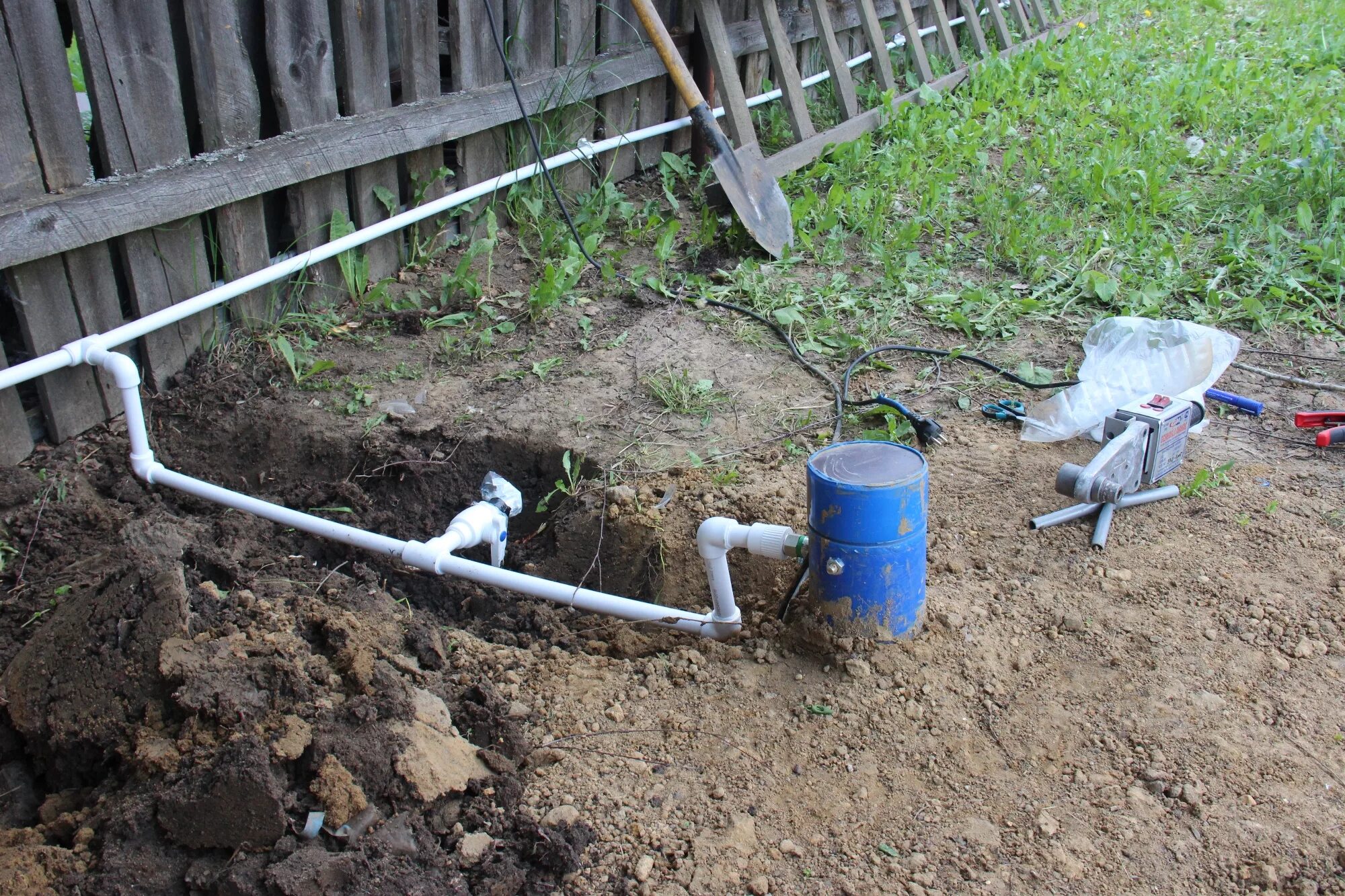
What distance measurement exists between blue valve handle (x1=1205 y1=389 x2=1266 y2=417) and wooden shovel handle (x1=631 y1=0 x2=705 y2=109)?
243cm

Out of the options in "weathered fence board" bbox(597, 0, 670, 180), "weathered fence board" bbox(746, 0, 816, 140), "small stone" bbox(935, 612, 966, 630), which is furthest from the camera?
"weathered fence board" bbox(746, 0, 816, 140)

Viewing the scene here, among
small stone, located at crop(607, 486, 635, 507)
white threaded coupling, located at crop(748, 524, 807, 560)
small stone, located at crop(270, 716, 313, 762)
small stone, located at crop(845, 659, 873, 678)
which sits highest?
white threaded coupling, located at crop(748, 524, 807, 560)

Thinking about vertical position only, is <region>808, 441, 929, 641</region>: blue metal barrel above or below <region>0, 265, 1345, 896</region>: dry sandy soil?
above

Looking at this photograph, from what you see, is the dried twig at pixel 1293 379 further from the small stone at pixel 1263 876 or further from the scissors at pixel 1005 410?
the small stone at pixel 1263 876

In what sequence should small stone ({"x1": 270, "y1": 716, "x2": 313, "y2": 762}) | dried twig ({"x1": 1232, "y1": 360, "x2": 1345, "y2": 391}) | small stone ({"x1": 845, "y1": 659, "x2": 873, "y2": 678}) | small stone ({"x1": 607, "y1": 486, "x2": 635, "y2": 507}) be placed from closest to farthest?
small stone ({"x1": 270, "y1": 716, "x2": 313, "y2": 762}) → small stone ({"x1": 845, "y1": 659, "x2": 873, "y2": 678}) → small stone ({"x1": 607, "y1": 486, "x2": 635, "y2": 507}) → dried twig ({"x1": 1232, "y1": 360, "x2": 1345, "y2": 391})

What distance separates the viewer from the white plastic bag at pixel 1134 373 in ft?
10.3

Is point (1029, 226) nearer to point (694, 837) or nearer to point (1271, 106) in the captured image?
point (1271, 106)

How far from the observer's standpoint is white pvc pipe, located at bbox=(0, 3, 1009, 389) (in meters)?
2.73

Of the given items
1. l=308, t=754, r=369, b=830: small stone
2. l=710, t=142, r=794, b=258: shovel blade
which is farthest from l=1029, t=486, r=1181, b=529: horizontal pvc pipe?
l=710, t=142, r=794, b=258: shovel blade

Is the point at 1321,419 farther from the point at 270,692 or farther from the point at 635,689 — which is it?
the point at 270,692

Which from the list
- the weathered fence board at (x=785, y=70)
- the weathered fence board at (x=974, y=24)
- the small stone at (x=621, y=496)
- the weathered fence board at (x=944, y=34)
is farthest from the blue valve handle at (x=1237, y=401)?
the weathered fence board at (x=974, y=24)

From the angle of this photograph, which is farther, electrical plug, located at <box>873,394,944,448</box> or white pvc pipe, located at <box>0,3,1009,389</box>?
electrical plug, located at <box>873,394,944,448</box>

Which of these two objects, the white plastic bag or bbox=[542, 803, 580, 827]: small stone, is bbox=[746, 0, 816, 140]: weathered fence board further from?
bbox=[542, 803, 580, 827]: small stone

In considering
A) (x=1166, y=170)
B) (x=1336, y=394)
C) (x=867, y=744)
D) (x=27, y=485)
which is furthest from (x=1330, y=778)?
(x=1166, y=170)
